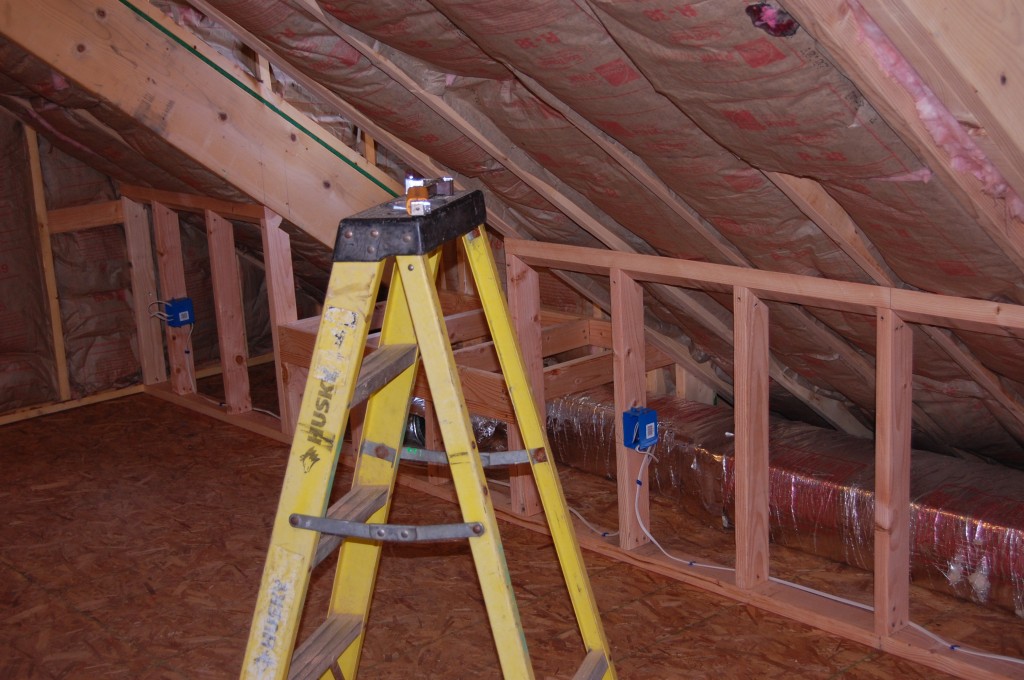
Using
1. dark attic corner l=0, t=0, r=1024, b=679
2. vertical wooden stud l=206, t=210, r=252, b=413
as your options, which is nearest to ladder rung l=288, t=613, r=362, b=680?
dark attic corner l=0, t=0, r=1024, b=679

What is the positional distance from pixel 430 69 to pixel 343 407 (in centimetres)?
129

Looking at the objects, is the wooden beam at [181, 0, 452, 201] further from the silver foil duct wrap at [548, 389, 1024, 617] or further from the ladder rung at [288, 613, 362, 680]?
the ladder rung at [288, 613, 362, 680]

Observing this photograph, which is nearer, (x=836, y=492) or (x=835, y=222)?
(x=835, y=222)

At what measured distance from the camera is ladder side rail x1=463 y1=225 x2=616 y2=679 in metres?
2.03

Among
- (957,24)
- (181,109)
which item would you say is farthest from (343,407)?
(181,109)

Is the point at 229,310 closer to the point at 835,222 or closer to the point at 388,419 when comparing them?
the point at 388,419

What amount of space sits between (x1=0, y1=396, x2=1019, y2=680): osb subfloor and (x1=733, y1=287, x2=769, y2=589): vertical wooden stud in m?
0.15

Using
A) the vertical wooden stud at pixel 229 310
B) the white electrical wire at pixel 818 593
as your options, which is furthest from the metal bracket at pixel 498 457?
the vertical wooden stud at pixel 229 310

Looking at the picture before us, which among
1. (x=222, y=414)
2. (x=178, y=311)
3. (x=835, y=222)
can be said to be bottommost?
(x=222, y=414)

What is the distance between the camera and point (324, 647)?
6.66 feet

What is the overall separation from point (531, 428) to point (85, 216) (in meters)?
3.59

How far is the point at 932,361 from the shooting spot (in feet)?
9.26

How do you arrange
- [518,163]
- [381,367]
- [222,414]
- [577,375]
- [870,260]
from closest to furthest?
[381,367] → [870,260] → [518,163] → [577,375] → [222,414]

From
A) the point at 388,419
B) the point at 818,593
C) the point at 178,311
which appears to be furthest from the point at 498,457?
the point at 178,311
